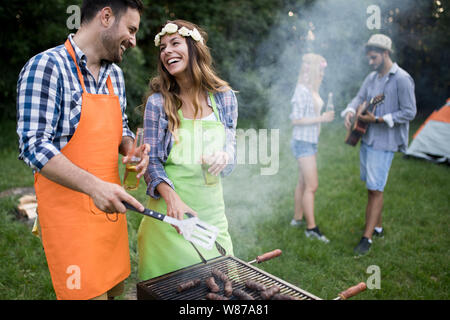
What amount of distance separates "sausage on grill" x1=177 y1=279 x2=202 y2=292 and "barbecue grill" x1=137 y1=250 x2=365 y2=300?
0.06ft

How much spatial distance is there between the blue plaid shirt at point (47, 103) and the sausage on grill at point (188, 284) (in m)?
0.88

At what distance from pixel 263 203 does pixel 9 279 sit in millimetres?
3468

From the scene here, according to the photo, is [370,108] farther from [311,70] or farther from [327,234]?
[327,234]

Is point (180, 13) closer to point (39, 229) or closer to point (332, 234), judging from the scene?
point (332, 234)

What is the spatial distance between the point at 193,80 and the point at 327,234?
3.11 meters

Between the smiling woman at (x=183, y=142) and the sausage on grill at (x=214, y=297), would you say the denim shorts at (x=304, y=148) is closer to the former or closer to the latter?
the smiling woman at (x=183, y=142)

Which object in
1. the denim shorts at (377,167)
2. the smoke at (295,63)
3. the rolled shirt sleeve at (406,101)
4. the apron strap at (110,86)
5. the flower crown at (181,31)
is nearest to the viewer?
the apron strap at (110,86)

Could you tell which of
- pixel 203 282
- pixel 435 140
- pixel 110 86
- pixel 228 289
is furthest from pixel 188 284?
pixel 435 140

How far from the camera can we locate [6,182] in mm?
5402

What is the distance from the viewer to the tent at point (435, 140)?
7.75 m

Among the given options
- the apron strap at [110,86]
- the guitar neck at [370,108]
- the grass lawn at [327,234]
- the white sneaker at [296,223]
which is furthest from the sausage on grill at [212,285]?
the guitar neck at [370,108]

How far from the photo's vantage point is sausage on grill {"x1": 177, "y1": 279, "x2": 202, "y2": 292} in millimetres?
1766

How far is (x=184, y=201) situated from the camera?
7.42ft
